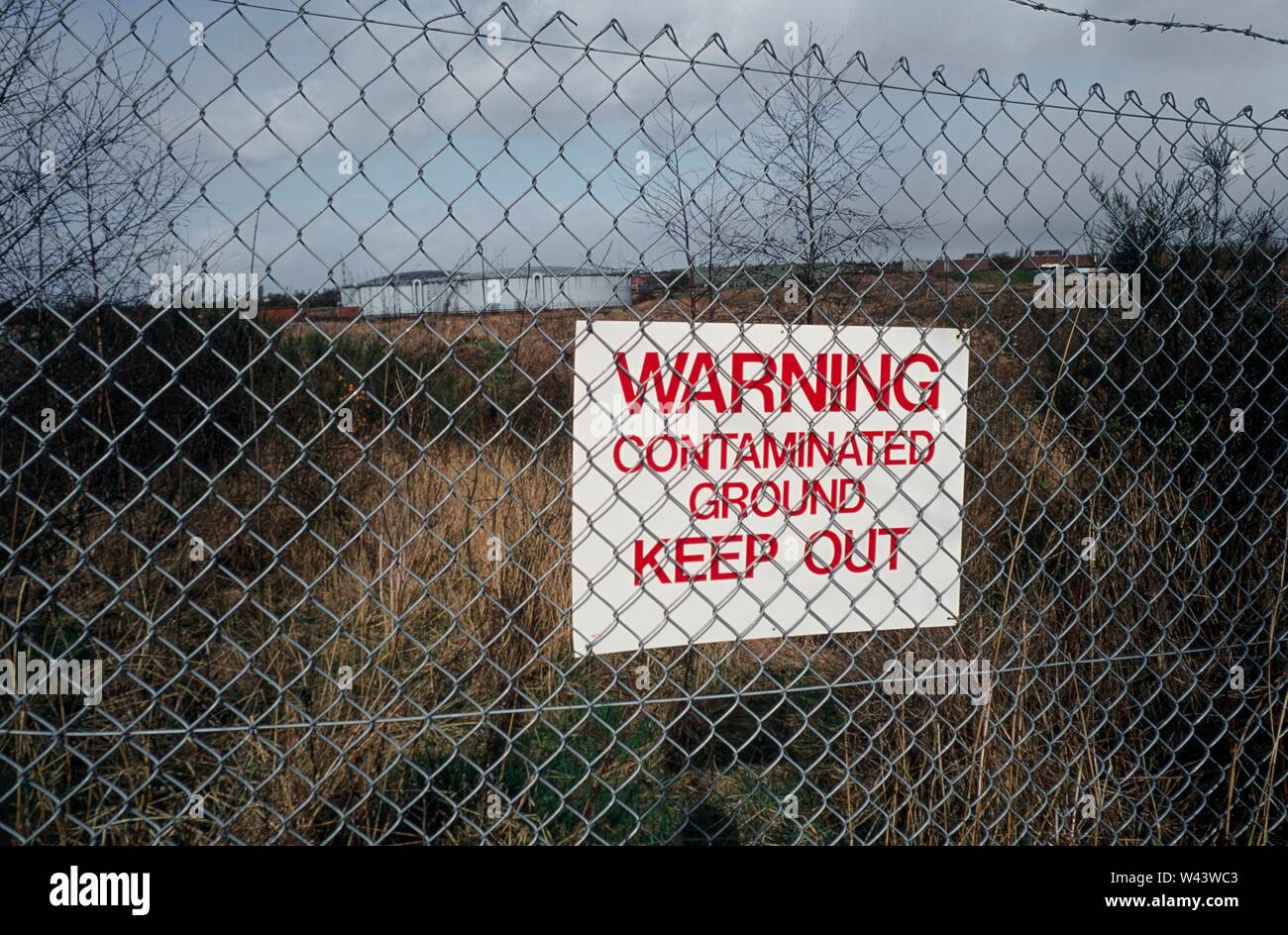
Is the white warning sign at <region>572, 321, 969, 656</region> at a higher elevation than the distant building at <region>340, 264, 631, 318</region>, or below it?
below

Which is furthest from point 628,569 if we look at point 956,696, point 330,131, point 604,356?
point 956,696

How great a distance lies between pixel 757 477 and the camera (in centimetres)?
197

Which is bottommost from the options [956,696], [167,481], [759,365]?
[956,696]

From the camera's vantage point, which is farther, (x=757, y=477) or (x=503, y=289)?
(x=757, y=477)

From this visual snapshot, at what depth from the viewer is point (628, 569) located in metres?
1.92

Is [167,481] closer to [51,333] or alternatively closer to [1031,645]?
[51,333]

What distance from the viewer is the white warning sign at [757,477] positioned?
6.21ft

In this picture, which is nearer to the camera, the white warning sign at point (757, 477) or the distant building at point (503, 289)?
the distant building at point (503, 289)

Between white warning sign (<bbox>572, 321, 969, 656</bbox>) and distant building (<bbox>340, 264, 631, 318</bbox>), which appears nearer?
distant building (<bbox>340, 264, 631, 318</bbox>)

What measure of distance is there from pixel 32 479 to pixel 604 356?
8.73 feet

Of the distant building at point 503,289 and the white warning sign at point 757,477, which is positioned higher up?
A: the distant building at point 503,289

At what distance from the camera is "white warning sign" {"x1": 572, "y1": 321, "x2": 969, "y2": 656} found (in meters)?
1.89

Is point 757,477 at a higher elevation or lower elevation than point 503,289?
lower
